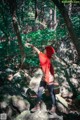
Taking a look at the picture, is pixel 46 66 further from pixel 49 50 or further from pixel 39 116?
pixel 39 116

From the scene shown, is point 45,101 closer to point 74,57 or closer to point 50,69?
point 50,69

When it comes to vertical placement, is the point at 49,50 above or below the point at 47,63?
above

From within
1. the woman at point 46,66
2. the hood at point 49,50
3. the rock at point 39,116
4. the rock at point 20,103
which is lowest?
the rock at point 20,103

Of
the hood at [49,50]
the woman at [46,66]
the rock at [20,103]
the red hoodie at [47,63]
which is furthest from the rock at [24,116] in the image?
the hood at [49,50]

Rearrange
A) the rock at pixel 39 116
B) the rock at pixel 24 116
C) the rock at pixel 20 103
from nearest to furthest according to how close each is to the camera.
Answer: the rock at pixel 39 116 → the rock at pixel 24 116 → the rock at pixel 20 103

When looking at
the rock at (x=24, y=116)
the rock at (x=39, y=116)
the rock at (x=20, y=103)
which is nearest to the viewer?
the rock at (x=39, y=116)

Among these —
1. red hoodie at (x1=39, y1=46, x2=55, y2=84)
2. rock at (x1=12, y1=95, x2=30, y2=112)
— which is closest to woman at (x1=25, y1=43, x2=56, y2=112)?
red hoodie at (x1=39, y1=46, x2=55, y2=84)

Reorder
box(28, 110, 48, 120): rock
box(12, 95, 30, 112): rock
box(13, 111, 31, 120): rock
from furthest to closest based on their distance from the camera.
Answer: box(12, 95, 30, 112): rock → box(13, 111, 31, 120): rock → box(28, 110, 48, 120): rock

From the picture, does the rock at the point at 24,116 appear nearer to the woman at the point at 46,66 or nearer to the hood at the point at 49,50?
the woman at the point at 46,66

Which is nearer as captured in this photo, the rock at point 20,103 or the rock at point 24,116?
the rock at point 24,116

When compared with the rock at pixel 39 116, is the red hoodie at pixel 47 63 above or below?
above

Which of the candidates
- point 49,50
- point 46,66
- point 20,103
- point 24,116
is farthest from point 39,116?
point 49,50

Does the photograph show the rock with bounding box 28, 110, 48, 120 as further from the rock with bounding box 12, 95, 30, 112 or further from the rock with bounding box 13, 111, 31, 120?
the rock with bounding box 12, 95, 30, 112

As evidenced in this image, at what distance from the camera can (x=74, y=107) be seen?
364 inches
